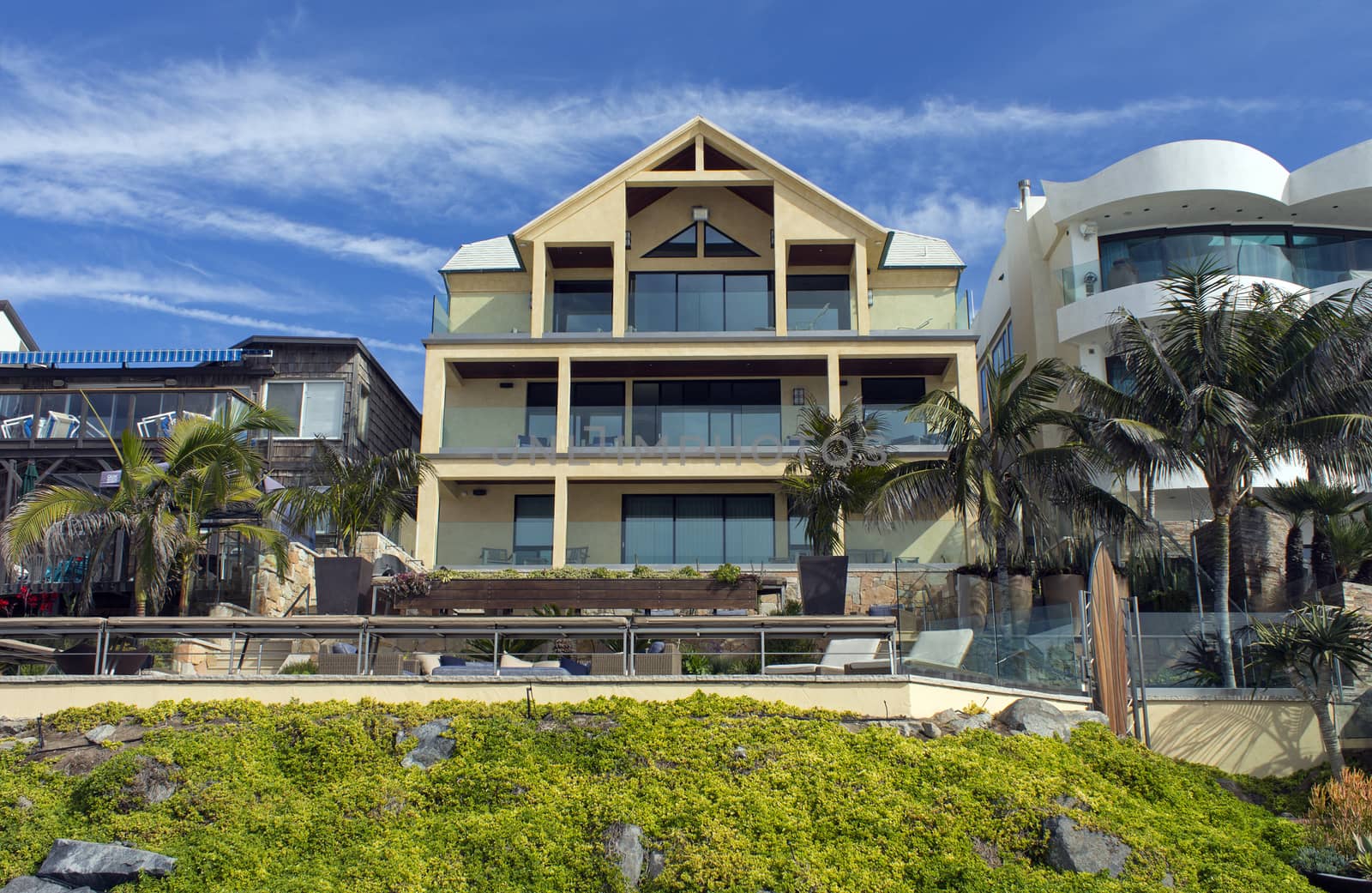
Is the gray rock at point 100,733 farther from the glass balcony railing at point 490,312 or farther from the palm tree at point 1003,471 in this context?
the glass balcony railing at point 490,312

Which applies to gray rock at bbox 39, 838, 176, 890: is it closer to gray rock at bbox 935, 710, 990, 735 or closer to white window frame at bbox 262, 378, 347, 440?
gray rock at bbox 935, 710, 990, 735

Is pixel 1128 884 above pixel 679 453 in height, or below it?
below

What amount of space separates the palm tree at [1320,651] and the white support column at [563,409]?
→ 1498 centimetres

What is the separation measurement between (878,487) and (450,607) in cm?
740

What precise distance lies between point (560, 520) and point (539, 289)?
5.47 m

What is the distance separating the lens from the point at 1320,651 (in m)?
15.1

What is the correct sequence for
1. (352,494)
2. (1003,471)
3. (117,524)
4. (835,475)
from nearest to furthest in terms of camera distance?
1. (117,524)
2. (1003,471)
3. (835,475)
4. (352,494)

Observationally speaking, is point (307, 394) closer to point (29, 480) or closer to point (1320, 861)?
point (29, 480)

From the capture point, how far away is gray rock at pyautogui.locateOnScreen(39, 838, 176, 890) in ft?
33.2

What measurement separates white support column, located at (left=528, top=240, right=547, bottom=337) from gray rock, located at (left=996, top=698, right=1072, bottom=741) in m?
16.7

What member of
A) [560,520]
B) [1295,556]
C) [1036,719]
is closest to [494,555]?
[560,520]

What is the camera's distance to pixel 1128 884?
10188mm

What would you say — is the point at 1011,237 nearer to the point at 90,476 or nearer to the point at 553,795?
the point at 90,476

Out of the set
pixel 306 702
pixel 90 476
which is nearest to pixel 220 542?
pixel 90 476
